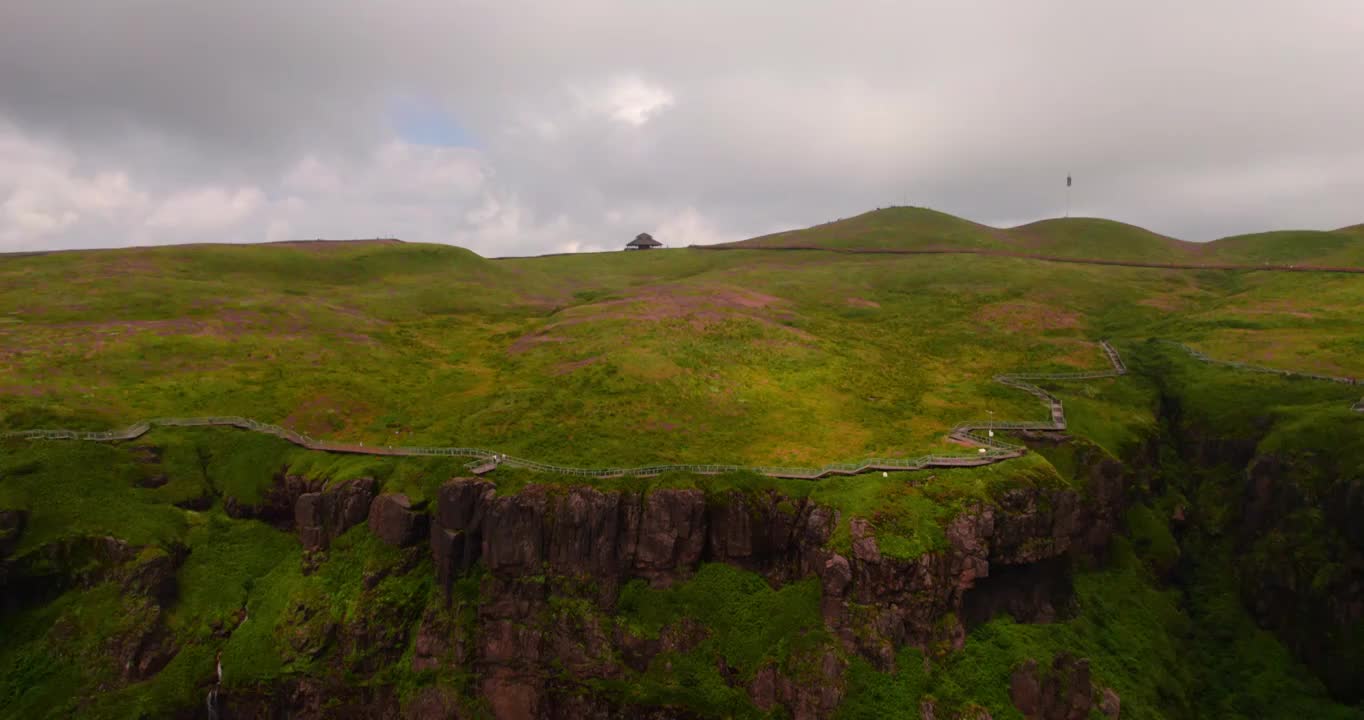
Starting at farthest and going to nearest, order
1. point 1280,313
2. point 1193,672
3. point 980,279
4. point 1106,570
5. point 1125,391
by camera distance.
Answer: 1. point 980,279
2. point 1280,313
3. point 1125,391
4. point 1106,570
5. point 1193,672

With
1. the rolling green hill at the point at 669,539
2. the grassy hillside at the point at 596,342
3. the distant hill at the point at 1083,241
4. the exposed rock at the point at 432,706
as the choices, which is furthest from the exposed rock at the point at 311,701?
the distant hill at the point at 1083,241

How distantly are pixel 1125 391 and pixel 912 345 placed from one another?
29.7 meters

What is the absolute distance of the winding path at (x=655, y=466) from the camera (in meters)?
56.2

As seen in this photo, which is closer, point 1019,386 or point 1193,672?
point 1193,672

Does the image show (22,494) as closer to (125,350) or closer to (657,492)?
(125,350)

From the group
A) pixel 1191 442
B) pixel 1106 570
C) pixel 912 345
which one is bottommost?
pixel 1106 570

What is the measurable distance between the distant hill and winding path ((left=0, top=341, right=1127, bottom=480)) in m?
103

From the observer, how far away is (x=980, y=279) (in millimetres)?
134375

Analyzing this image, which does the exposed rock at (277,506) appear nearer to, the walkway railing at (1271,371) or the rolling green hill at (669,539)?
the rolling green hill at (669,539)

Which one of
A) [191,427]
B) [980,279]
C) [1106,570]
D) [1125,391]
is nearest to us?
[1106,570]

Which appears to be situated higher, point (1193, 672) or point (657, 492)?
Answer: point (657, 492)

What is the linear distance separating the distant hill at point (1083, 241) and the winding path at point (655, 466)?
102881mm

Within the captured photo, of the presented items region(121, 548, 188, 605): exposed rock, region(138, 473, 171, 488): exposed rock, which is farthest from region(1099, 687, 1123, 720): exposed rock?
region(138, 473, 171, 488): exposed rock

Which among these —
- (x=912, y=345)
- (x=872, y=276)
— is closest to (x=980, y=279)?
(x=872, y=276)
